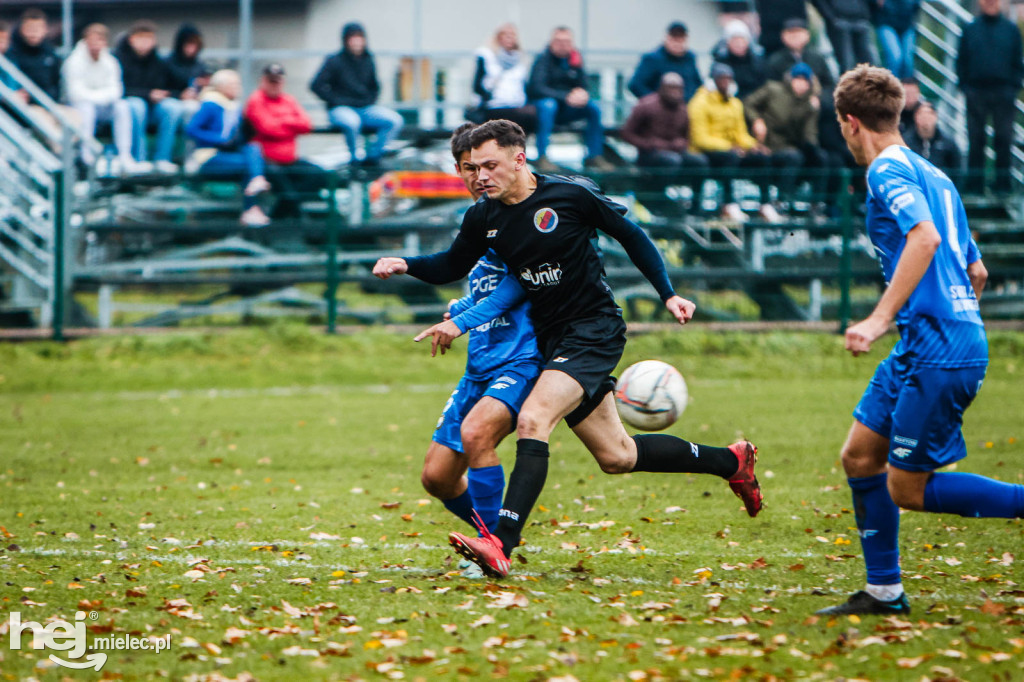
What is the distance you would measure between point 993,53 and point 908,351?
12262 mm

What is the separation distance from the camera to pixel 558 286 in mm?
5715

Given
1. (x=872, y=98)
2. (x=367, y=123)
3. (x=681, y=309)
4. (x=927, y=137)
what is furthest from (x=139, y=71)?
(x=872, y=98)

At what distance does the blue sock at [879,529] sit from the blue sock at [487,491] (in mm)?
1694

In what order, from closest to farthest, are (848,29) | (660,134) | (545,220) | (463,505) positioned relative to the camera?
(545,220), (463,505), (660,134), (848,29)

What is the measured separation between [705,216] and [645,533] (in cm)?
850

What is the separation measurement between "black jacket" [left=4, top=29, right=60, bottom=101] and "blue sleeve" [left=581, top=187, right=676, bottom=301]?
460 inches

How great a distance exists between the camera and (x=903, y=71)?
1598cm

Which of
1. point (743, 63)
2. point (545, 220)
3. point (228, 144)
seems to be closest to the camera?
point (545, 220)

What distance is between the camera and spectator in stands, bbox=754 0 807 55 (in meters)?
15.8

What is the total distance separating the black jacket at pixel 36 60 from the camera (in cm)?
Answer: 1518

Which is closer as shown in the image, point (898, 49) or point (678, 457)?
point (678, 457)

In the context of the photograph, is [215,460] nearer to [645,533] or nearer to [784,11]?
[645,533]

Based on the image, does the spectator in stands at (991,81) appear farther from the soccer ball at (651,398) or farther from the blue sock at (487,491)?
the blue sock at (487,491)

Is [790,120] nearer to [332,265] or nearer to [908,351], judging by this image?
[332,265]
